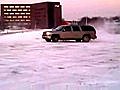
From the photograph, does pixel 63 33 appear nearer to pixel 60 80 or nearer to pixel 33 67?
pixel 33 67

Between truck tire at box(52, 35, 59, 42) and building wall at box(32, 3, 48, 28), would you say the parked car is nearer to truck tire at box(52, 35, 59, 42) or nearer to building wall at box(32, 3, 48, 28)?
truck tire at box(52, 35, 59, 42)

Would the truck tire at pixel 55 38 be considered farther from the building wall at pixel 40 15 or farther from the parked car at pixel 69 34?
the building wall at pixel 40 15

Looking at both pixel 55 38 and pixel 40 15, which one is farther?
pixel 40 15

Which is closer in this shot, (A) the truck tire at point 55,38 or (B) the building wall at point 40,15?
(A) the truck tire at point 55,38

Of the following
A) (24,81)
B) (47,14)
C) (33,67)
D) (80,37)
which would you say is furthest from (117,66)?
(47,14)

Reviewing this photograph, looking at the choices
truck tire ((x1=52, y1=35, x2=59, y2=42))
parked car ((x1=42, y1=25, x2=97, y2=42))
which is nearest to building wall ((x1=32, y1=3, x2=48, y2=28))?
parked car ((x1=42, y1=25, x2=97, y2=42))

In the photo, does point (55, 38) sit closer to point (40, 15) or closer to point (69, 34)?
point (69, 34)

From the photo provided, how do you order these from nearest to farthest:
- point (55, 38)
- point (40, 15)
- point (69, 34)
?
1. point (55, 38)
2. point (69, 34)
3. point (40, 15)

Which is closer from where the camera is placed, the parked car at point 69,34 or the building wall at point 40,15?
the parked car at point 69,34

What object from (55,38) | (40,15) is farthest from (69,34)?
(40,15)

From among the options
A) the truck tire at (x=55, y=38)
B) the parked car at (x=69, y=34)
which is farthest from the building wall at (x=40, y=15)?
the truck tire at (x=55, y=38)

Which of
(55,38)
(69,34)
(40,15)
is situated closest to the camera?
(55,38)

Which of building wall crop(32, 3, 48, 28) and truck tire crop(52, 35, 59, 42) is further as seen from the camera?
building wall crop(32, 3, 48, 28)

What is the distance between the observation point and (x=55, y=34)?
32.1 m
